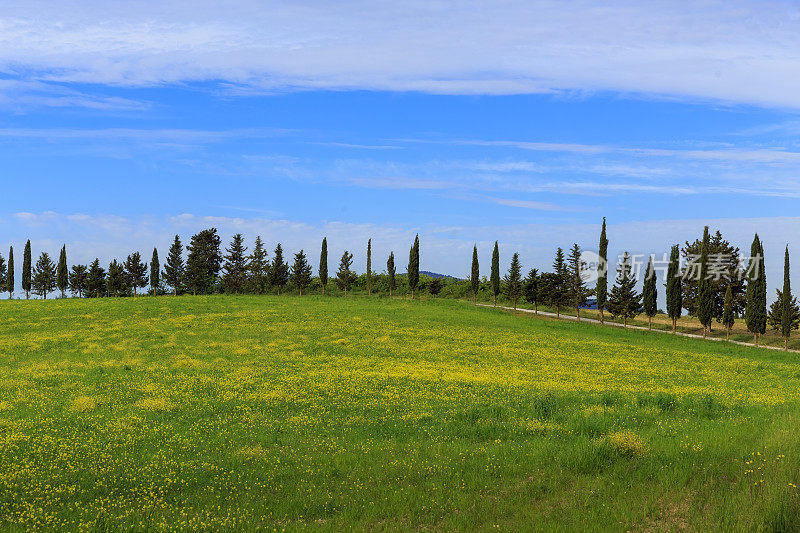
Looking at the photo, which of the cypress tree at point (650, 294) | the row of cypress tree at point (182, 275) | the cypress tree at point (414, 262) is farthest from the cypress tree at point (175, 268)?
the cypress tree at point (650, 294)

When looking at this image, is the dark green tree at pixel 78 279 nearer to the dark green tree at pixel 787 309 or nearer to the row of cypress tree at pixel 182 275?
the row of cypress tree at pixel 182 275

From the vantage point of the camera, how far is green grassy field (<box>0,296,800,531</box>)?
1141cm

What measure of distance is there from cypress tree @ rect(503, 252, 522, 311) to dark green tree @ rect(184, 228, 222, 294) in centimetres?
5733

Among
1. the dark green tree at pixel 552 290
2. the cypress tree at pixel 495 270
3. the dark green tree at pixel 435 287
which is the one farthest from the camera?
the dark green tree at pixel 435 287

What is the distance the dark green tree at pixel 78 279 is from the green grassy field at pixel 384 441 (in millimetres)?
86089

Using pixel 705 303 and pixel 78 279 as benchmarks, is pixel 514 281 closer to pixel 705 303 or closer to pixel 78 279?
pixel 705 303

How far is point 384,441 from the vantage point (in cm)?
1612

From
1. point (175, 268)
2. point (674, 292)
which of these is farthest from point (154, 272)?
point (674, 292)

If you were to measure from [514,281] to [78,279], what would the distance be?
85.6 m

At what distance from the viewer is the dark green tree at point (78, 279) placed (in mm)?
112688

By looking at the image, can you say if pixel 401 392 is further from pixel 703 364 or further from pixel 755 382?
pixel 703 364

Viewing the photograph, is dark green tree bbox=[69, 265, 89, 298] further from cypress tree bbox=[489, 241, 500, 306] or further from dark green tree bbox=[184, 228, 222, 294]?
cypress tree bbox=[489, 241, 500, 306]

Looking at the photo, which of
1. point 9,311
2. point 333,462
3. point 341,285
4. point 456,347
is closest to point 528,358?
point 456,347

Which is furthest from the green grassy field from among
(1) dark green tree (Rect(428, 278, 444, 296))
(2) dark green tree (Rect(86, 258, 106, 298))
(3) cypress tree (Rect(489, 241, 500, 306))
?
(2) dark green tree (Rect(86, 258, 106, 298))
